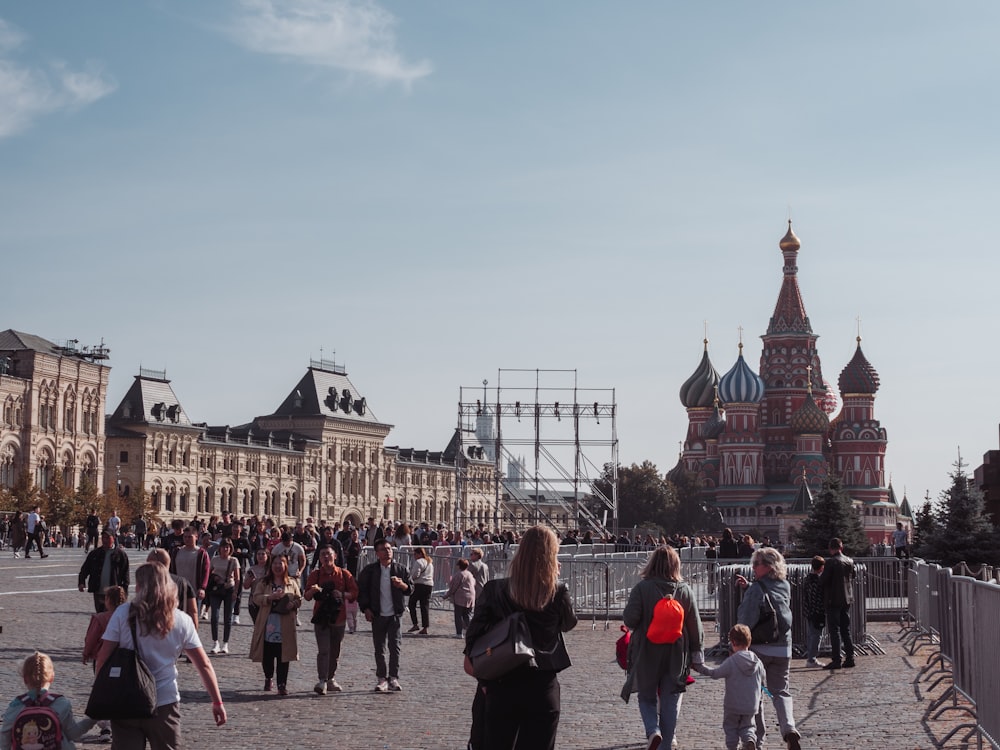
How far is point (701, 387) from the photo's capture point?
141500 millimetres

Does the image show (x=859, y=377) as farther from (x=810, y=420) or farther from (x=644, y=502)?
(x=644, y=502)

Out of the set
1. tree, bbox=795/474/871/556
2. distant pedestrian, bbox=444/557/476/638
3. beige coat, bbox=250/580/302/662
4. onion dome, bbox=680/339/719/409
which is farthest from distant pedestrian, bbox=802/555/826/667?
onion dome, bbox=680/339/719/409

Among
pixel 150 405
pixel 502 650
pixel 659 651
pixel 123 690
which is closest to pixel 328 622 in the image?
pixel 659 651

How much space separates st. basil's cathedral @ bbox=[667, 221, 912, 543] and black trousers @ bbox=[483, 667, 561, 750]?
4608 inches

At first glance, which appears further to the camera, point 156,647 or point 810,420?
point 810,420

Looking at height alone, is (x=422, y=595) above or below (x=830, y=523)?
below

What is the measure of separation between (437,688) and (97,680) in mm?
8558

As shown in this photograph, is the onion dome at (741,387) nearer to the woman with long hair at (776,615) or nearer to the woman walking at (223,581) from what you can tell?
the woman walking at (223,581)

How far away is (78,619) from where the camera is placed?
23.1m

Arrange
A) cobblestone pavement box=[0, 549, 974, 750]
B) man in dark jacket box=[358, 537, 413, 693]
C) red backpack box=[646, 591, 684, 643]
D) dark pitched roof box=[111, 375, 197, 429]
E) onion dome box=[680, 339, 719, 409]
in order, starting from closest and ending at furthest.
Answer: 1. red backpack box=[646, 591, 684, 643]
2. cobblestone pavement box=[0, 549, 974, 750]
3. man in dark jacket box=[358, 537, 413, 693]
4. dark pitched roof box=[111, 375, 197, 429]
5. onion dome box=[680, 339, 719, 409]

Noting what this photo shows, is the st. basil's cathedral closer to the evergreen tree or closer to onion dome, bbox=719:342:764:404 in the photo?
onion dome, bbox=719:342:764:404

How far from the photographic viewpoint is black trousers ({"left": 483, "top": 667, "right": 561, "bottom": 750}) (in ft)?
24.7

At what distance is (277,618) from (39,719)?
7643 millimetres

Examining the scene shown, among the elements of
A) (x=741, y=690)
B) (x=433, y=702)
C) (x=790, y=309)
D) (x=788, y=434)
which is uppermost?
(x=790, y=309)
